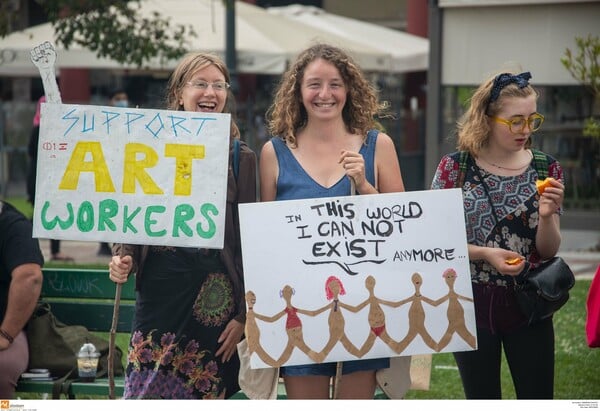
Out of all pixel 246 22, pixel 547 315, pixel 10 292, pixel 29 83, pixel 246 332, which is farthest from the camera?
pixel 29 83

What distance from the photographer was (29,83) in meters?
23.8

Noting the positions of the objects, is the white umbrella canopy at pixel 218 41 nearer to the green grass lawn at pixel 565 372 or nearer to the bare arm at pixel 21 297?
the green grass lawn at pixel 565 372

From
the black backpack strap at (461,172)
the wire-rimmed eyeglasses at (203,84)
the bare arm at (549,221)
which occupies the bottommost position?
the bare arm at (549,221)

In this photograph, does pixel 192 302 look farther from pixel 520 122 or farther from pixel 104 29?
pixel 104 29

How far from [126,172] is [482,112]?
Result: 129 cm

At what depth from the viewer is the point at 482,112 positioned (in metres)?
4.06

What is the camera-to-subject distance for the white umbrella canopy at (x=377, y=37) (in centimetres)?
1758

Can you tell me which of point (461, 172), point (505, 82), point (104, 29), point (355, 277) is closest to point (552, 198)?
point (461, 172)

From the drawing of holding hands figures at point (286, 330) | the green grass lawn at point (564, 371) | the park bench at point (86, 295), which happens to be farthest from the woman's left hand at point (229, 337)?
the green grass lawn at point (564, 371)

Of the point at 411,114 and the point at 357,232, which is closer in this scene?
the point at 357,232

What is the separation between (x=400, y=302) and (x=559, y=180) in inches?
30.5

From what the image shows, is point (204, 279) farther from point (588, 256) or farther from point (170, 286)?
point (588, 256)

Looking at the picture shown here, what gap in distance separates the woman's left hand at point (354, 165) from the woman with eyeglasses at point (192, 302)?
422 mm

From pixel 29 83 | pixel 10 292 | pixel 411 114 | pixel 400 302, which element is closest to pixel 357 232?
pixel 400 302
